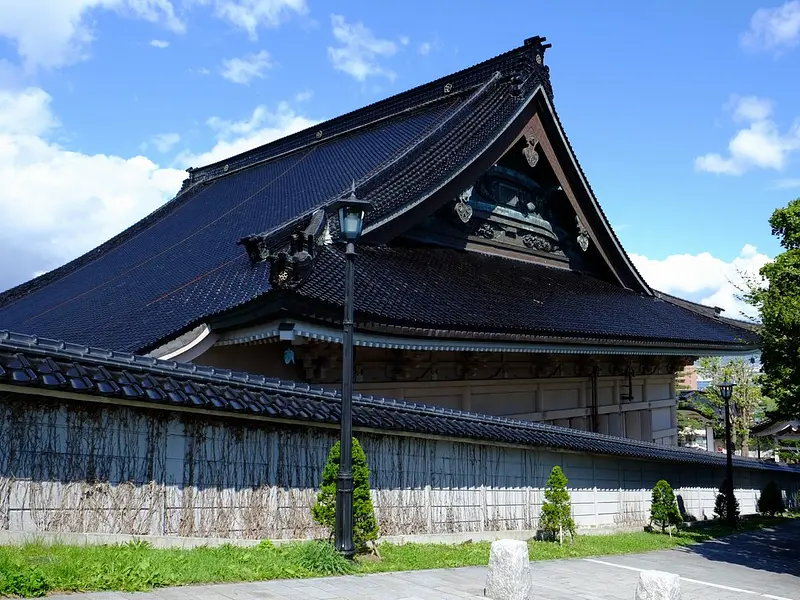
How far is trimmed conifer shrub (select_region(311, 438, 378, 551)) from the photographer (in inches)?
326

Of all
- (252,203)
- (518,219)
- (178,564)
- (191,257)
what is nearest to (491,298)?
(518,219)

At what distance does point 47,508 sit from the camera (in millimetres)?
6641

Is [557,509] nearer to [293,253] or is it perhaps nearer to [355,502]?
[355,502]

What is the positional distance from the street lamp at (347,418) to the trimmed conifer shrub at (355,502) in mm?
231

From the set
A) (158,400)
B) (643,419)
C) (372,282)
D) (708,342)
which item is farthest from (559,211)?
(158,400)

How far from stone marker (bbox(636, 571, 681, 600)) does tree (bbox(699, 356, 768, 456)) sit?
1332 inches

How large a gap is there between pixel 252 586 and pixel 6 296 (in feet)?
58.1

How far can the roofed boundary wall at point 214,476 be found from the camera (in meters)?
6.62

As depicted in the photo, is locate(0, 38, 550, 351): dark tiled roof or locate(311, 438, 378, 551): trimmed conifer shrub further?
locate(0, 38, 550, 351): dark tiled roof

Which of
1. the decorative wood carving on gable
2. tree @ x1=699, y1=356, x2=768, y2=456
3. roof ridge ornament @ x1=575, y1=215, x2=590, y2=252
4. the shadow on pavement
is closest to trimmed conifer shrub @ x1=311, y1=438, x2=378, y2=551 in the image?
the shadow on pavement

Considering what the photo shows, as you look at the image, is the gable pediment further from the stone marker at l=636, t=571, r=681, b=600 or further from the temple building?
the stone marker at l=636, t=571, r=681, b=600

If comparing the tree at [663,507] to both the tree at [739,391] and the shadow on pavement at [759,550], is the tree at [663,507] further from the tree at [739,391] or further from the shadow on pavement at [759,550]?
the tree at [739,391]

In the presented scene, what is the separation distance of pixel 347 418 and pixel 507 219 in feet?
36.5

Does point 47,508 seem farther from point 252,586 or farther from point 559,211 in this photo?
point 559,211
